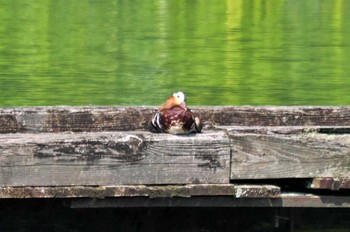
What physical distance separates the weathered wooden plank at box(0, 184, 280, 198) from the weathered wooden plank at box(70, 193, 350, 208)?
46 mm

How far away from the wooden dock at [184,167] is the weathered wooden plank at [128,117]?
2.28 ft

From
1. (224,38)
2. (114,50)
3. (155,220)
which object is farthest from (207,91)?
(155,220)

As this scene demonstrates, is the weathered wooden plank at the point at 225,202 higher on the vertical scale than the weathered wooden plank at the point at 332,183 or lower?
lower

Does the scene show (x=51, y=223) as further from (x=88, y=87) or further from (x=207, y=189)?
(x=88, y=87)

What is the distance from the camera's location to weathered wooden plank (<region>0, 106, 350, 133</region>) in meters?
4.25

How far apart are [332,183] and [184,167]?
50cm

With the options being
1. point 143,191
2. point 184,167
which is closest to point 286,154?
point 184,167

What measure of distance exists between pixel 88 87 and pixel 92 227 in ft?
21.0

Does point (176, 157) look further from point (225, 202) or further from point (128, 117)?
point (128, 117)

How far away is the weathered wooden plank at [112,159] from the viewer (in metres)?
3.39

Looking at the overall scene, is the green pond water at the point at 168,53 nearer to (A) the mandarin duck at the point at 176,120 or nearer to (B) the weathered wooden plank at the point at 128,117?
(B) the weathered wooden plank at the point at 128,117

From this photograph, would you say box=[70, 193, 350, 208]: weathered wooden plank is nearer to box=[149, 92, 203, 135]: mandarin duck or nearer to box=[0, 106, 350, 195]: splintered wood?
box=[0, 106, 350, 195]: splintered wood

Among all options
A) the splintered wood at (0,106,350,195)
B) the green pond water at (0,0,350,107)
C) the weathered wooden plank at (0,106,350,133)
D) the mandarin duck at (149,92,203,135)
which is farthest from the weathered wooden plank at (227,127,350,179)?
the green pond water at (0,0,350,107)

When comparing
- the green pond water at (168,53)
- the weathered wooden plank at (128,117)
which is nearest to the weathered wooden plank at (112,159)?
the weathered wooden plank at (128,117)
